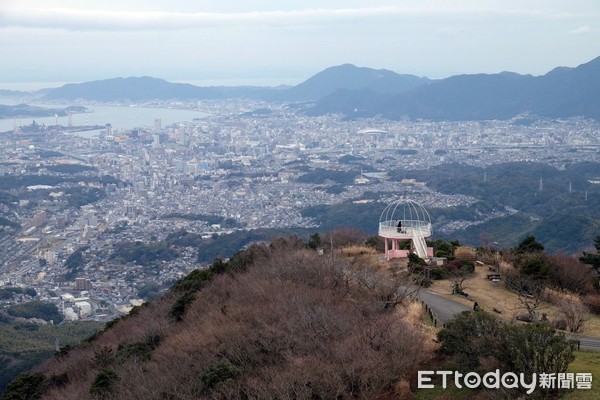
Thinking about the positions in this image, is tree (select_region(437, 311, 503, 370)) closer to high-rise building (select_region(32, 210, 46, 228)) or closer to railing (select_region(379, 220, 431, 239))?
railing (select_region(379, 220, 431, 239))

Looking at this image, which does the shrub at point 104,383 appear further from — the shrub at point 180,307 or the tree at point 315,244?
the tree at point 315,244

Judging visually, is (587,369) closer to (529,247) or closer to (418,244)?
(418,244)

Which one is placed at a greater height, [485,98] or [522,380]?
[522,380]

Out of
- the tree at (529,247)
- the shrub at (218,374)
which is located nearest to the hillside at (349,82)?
the tree at (529,247)

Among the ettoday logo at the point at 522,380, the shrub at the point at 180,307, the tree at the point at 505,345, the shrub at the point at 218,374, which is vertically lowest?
the shrub at the point at 180,307

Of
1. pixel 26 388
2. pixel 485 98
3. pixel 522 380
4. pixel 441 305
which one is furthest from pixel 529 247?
pixel 485 98

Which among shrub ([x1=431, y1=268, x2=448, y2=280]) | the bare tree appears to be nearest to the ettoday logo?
the bare tree
